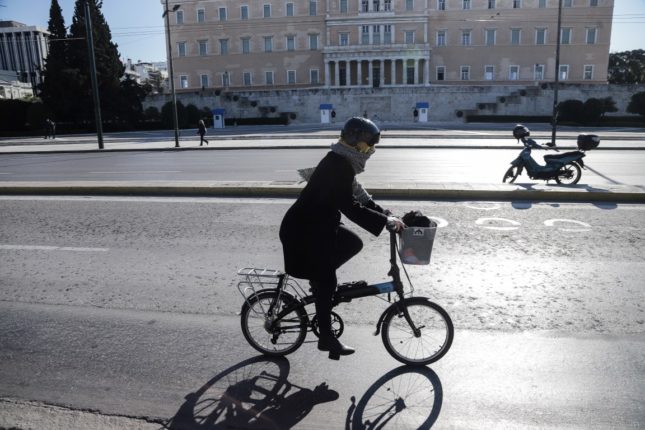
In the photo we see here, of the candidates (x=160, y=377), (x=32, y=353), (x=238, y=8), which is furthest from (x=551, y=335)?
(x=238, y=8)

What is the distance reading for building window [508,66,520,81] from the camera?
225 feet

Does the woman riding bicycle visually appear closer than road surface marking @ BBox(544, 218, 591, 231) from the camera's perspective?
Yes

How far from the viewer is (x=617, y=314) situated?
476 cm

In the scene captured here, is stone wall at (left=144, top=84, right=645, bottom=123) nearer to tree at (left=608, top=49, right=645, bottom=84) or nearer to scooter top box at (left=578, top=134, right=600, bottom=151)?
tree at (left=608, top=49, right=645, bottom=84)

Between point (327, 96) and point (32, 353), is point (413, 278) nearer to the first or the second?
point (32, 353)

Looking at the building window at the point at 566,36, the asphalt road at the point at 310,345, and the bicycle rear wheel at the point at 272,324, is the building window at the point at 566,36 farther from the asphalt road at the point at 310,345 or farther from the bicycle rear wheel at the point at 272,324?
the bicycle rear wheel at the point at 272,324

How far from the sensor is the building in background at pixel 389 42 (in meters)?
67.1

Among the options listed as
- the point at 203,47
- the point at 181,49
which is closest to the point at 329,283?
the point at 203,47

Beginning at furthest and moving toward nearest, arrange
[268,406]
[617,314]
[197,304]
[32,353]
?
[197,304] → [617,314] → [32,353] → [268,406]

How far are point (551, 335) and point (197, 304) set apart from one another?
3374 millimetres

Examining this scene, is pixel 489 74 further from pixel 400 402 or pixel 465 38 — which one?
pixel 400 402

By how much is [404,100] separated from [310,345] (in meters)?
53.4

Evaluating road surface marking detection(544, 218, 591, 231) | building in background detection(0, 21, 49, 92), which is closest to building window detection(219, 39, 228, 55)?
road surface marking detection(544, 218, 591, 231)

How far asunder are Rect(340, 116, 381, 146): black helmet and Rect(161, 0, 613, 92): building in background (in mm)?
68494
